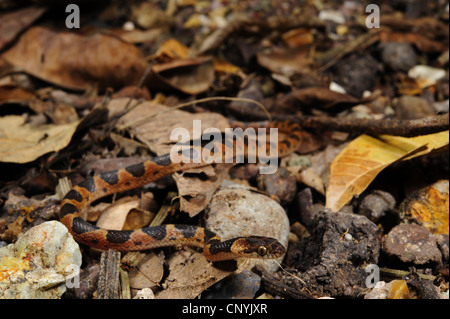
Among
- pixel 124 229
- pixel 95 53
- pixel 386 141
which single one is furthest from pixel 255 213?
pixel 95 53

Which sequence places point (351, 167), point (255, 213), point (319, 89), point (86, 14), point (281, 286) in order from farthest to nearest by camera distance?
point (86, 14)
point (319, 89)
point (351, 167)
point (255, 213)
point (281, 286)

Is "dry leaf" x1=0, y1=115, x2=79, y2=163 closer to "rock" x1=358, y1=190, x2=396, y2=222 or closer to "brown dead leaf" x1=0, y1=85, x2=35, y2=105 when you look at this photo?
"brown dead leaf" x1=0, y1=85, x2=35, y2=105

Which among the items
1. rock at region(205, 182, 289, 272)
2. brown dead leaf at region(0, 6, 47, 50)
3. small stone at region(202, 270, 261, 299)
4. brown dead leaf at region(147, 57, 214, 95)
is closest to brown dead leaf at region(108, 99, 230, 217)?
rock at region(205, 182, 289, 272)

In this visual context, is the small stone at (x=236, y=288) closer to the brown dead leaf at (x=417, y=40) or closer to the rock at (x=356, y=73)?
the rock at (x=356, y=73)

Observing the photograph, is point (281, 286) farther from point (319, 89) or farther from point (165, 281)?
point (319, 89)

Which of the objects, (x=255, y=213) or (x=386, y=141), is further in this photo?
(x=386, y=141)

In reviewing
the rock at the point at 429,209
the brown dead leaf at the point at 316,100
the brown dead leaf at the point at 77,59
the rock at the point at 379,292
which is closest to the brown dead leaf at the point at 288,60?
the brown dead leaf at the point at 316,100
